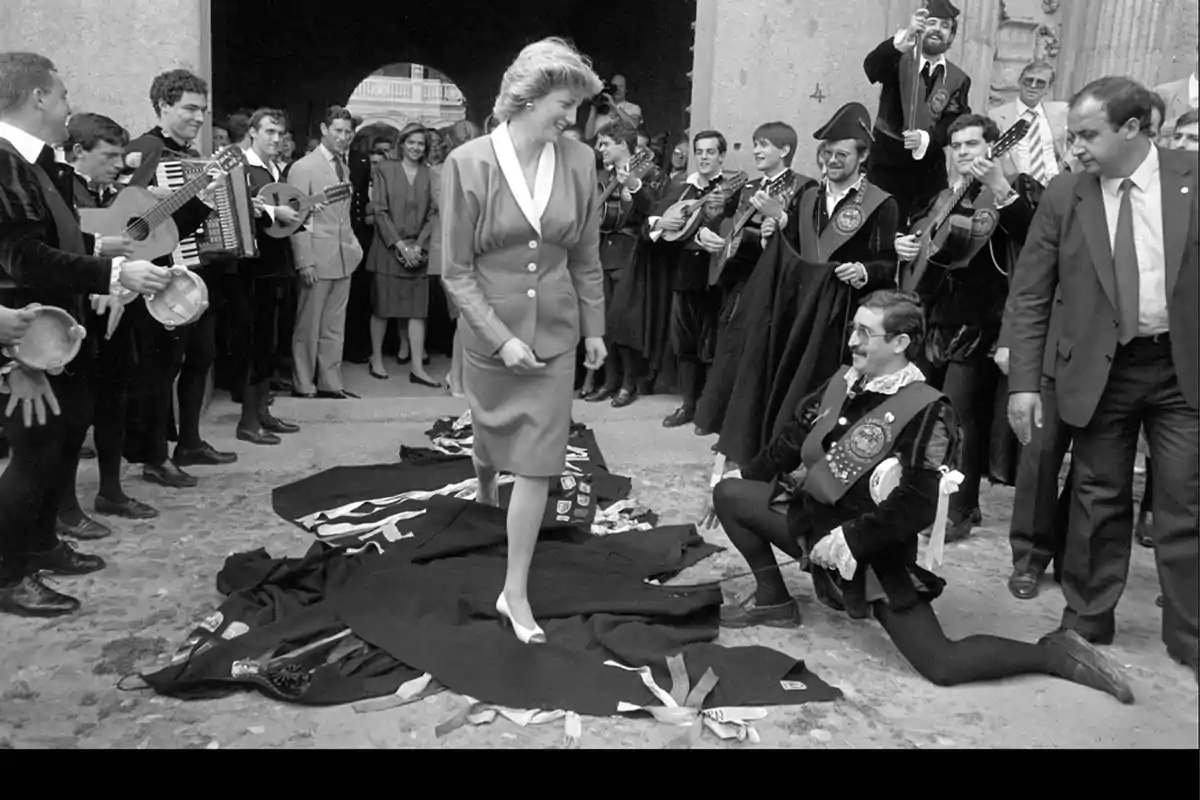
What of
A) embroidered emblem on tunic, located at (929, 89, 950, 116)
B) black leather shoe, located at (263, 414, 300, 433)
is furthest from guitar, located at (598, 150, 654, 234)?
black leather shoe, located at (263, 414, 300, 433)

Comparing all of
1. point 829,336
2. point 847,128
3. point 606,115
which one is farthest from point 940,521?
point 606,115

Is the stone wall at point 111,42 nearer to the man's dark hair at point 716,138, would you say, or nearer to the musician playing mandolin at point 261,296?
the musician playing mandolin at point 261,296

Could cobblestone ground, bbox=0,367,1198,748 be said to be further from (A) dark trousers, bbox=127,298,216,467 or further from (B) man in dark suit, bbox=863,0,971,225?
(B) man in dark suit, bbox=863,0,971,225

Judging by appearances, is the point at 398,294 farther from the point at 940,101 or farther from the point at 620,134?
the point at 940,101

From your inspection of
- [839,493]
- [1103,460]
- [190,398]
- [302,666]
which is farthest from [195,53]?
[1103,460]

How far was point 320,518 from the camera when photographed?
531 centimetres

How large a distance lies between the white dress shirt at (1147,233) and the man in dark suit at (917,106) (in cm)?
271

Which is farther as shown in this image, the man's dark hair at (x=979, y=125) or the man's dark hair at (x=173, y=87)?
the man's dark hair at (x=173, y=87)

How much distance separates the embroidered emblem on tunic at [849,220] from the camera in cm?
530

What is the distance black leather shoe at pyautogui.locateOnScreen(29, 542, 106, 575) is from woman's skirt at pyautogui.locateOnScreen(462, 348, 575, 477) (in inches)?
71.5

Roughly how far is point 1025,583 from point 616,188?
4.17 m

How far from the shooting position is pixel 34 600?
4.07 m

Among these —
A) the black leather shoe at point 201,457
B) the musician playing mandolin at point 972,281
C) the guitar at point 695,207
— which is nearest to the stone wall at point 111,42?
the black leather shoe at point 201,457

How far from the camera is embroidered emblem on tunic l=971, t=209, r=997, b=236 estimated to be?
491cm
